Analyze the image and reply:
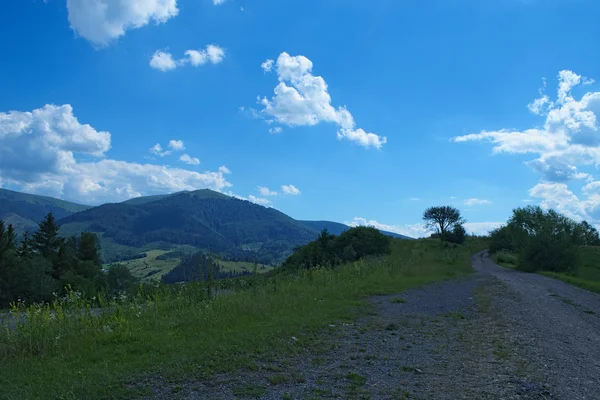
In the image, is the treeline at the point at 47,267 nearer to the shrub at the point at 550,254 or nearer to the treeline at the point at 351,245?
the treeline at the point at 351,245

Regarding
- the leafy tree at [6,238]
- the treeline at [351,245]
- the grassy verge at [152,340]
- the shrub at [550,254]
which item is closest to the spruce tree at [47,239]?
the leafy tree at [6,238]

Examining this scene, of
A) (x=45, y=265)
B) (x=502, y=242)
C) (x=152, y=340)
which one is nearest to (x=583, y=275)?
(x=152, y=340)

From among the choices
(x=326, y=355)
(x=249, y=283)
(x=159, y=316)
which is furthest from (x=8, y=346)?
(x=249, y=283)

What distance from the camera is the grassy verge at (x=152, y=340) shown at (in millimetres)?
6152

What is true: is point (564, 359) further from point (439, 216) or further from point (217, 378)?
point (439, 216)

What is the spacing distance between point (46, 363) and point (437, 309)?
1199 cm

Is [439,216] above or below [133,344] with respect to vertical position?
above

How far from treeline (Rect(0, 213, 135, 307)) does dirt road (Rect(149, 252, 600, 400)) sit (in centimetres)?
3268

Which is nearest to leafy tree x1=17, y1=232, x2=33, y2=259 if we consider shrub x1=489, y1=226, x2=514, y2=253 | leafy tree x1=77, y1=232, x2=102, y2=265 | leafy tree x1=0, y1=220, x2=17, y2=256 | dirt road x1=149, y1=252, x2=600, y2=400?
leafy tree x1=0, y1=220, x2=17, y2=256

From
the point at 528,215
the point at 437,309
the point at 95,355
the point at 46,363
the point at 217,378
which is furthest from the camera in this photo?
the point at 528,215

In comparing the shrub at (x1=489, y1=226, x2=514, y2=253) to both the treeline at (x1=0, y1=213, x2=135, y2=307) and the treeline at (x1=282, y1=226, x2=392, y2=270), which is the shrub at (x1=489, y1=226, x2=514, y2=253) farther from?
the treeline at (x1=0, y1=213, x2=135, y2=307)

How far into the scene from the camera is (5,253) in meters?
52.5

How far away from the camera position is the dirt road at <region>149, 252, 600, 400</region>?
5988mm

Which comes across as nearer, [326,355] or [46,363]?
[46,363]
